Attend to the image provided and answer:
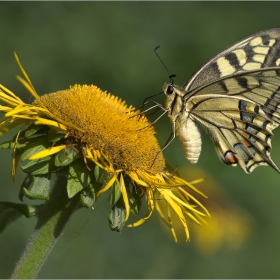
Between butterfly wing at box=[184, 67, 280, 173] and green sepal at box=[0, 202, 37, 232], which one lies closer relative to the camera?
green sepal at box=[0, 202, 37, 232]

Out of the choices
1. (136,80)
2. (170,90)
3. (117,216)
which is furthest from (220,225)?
(117,216)

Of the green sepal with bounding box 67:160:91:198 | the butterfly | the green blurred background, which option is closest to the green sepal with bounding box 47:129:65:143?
the green sepal with bounding box 67:160:91:198

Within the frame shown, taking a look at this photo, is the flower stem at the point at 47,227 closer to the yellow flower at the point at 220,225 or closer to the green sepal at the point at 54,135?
the green sepal at the point at 54,135

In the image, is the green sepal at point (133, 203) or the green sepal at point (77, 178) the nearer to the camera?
the green sepal at point (77, 178)

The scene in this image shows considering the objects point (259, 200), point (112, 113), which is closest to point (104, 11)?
point (259, 200)

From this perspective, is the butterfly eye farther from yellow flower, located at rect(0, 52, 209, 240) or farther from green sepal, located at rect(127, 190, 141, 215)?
green sepal, located at rect(127, 190, 141, 215)

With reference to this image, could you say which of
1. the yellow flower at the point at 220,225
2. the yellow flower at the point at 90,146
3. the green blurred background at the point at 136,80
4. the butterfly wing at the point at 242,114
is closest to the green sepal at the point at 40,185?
the yellow flower at the point at 90,146

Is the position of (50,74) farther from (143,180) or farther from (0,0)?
(143,180)
